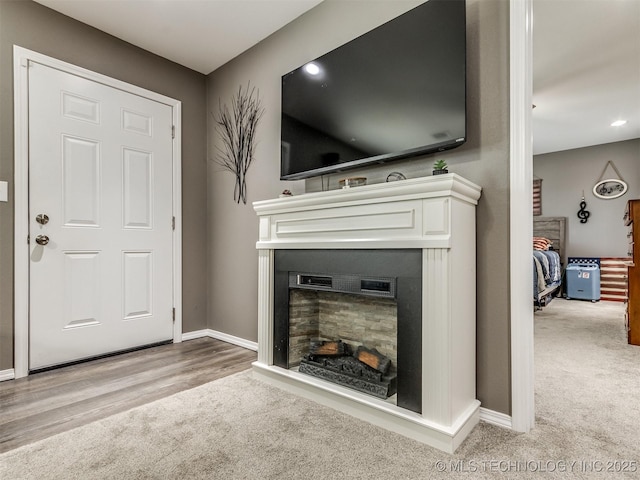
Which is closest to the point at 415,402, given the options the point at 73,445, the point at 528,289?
the point at 528,289

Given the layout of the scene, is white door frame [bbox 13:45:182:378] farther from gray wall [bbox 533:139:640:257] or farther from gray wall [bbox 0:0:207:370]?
gray wall [bbox 533:139:640:257]

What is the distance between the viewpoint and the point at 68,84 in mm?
2475

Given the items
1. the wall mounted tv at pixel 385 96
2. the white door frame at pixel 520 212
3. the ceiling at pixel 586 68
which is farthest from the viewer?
the ceiling at pixel 586 68

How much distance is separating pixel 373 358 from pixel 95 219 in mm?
2284

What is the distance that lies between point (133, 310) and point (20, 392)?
2.92 ft

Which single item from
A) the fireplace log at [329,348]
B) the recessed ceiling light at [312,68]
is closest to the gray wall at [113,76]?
the recessed ceiling light at [312,68]

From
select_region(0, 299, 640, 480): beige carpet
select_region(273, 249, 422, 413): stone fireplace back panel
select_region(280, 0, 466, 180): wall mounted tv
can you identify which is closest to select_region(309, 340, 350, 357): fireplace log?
select_region(0, 299, 640, 480): beige carpet

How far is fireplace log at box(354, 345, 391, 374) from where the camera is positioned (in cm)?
178

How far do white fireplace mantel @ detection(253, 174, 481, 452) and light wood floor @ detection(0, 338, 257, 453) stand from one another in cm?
85

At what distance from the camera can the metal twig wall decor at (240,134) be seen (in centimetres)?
284

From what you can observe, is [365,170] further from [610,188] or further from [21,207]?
[610,188]

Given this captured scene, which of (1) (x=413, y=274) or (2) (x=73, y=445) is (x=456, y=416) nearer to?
(1) (x=413, y=274)

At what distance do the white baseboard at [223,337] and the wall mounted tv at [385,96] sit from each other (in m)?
1.47

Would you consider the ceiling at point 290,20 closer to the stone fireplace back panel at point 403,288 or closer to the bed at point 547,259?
the stone fireplace back panel at point 403,288
